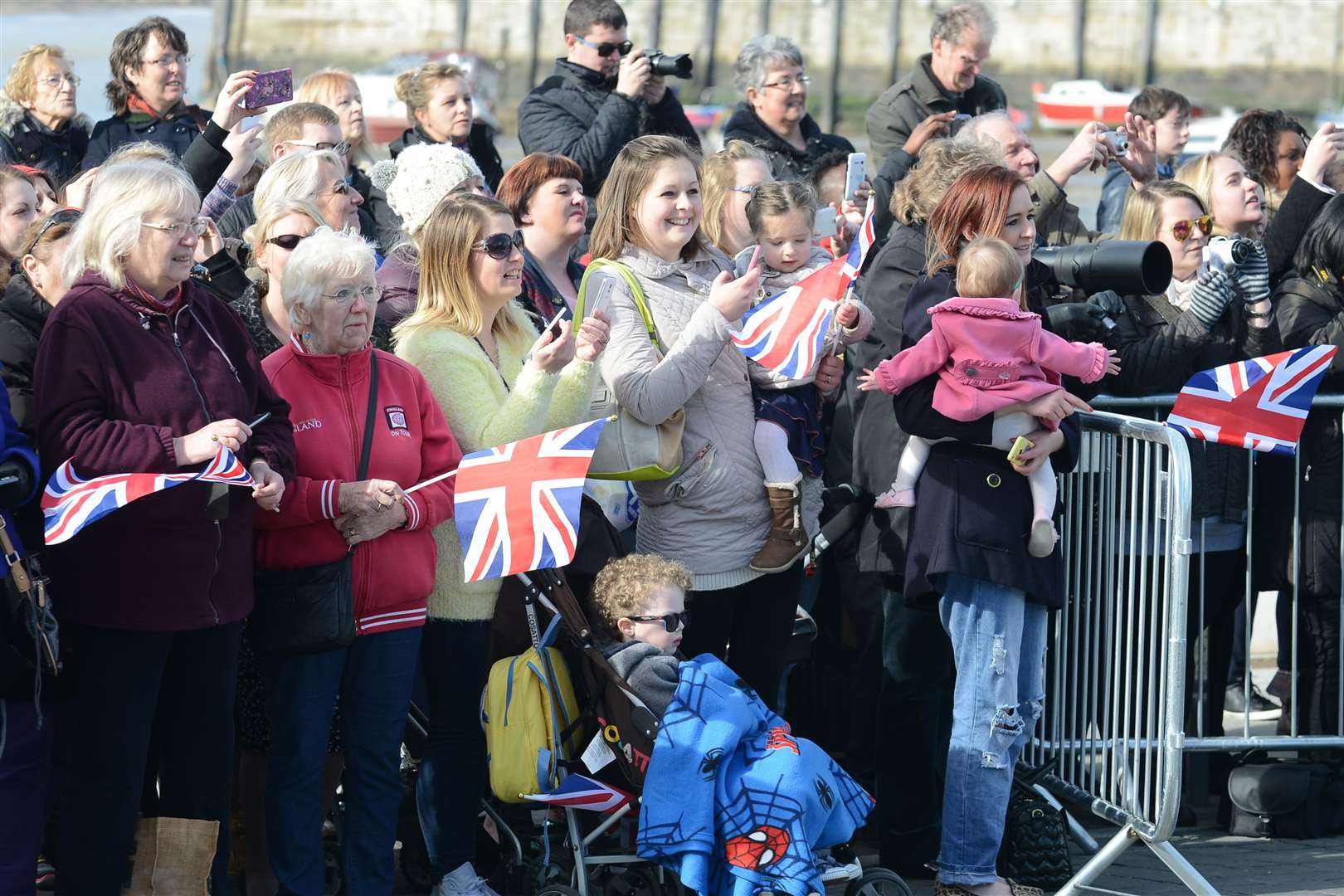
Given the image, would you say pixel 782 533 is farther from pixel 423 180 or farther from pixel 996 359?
pixel 423 180

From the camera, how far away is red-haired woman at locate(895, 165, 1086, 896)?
4.76 metres

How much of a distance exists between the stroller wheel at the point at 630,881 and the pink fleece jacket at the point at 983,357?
56.8 inches

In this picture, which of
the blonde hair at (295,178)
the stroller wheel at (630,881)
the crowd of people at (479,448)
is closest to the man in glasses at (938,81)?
the crowd of people at (479,448)

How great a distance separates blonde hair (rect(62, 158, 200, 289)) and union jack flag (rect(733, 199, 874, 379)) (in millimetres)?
1563

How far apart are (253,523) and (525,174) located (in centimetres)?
161

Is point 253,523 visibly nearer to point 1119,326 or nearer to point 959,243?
point 959,243

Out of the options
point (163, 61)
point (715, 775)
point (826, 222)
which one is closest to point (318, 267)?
point (715, 775)

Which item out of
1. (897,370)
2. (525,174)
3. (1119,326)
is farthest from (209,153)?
(1119,326)

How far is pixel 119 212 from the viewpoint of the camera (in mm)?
4109

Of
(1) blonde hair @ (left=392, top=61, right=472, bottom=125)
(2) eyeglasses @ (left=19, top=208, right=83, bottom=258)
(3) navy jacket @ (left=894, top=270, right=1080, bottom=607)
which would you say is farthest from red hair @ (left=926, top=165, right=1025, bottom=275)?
(1) blonde hair @ (left=392, top=61, right=472, bottom=125)

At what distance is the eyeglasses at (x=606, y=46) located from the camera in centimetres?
734

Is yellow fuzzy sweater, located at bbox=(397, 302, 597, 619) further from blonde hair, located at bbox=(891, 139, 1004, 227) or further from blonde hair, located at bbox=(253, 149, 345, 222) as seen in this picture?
blonde hair, located at bbox=(891, 139, 1004, 227)

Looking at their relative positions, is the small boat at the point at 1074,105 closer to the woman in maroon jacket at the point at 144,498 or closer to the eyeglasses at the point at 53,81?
the eyeglasses at the point at 53,81

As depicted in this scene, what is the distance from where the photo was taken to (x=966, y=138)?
18.9 ft
